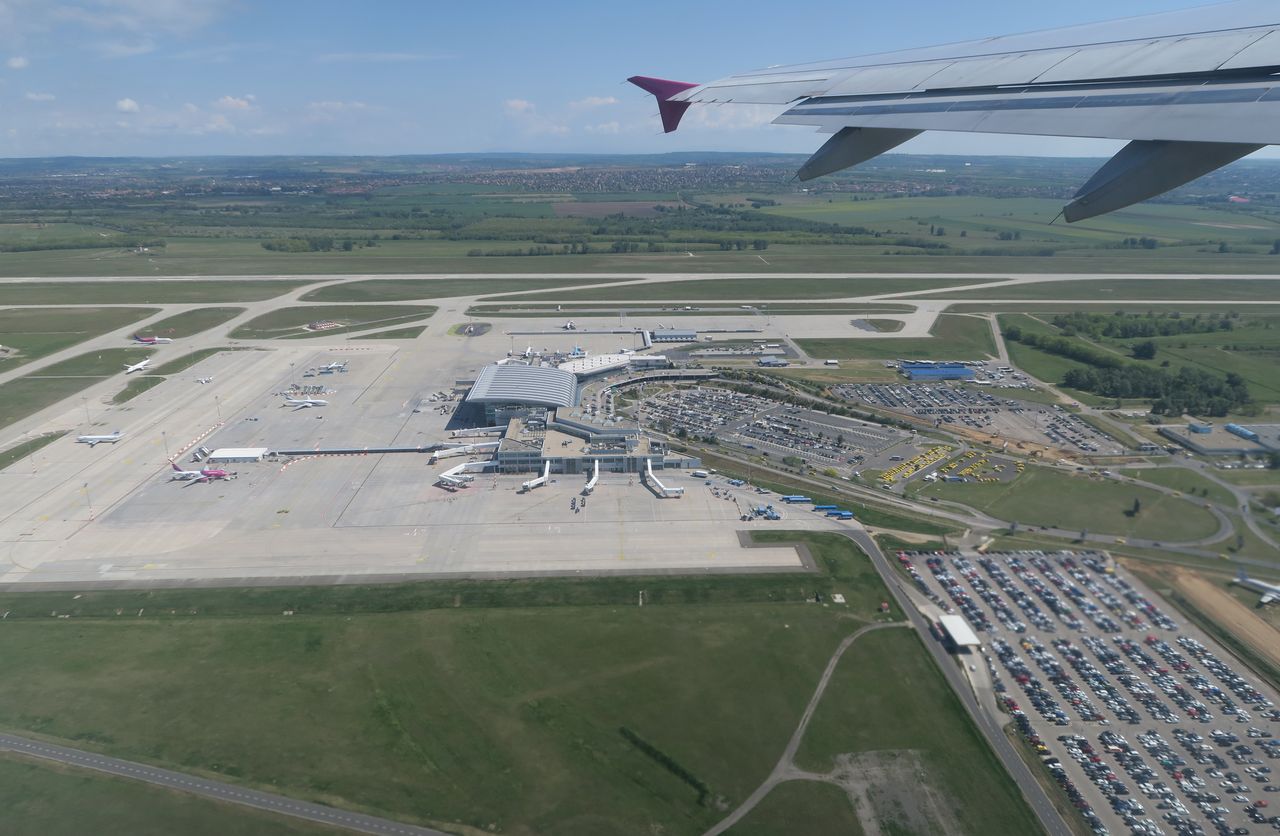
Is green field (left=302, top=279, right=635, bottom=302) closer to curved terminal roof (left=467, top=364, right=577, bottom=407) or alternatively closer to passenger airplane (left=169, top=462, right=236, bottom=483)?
curved terminal roof (left=467, top=364, right=577, bottom=407)

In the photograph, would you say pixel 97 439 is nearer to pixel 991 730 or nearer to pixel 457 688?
pixel 457 688

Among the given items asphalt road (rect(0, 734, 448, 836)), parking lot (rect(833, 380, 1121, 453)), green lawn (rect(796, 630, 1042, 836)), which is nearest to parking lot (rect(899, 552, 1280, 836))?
green lawn (rect(796, 630, 1042, 836))

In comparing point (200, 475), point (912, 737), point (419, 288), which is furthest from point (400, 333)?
point (912, 737)

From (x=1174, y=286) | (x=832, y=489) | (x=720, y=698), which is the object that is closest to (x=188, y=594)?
(x=720, y=698)

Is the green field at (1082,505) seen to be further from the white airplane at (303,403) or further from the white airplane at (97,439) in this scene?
the white airplane at (97,439)

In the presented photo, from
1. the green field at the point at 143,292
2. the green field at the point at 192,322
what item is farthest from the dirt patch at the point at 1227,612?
the green field at the point at 143,292
